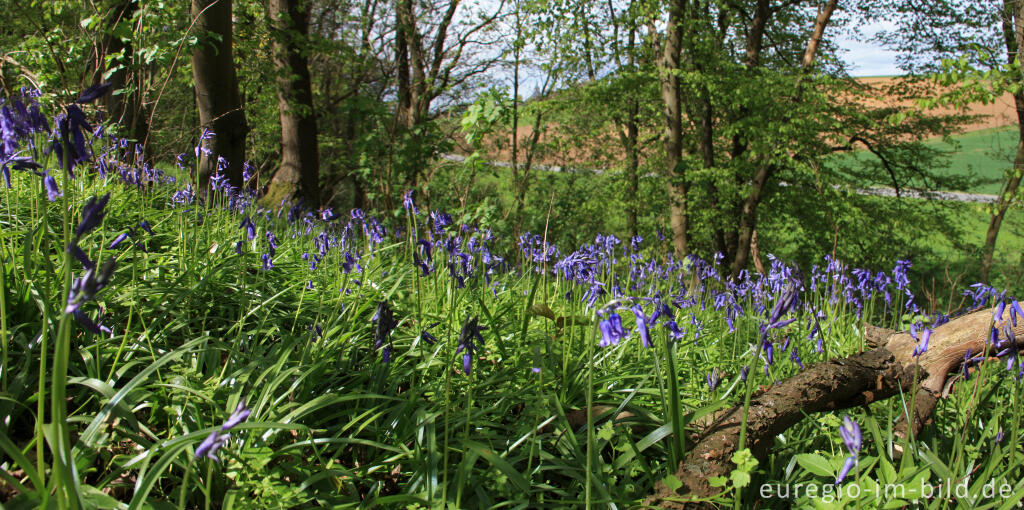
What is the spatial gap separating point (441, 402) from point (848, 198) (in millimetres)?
10451

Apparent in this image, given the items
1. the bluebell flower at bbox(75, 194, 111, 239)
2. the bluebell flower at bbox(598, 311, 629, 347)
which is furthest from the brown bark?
the bluebell flower at bbox(75, 194, 111, 239)

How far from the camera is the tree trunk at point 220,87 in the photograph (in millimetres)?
5934

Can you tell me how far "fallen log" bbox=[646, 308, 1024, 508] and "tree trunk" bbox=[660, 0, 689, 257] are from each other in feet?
24.2

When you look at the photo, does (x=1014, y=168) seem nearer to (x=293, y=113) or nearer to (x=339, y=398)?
(x=339, y=398)

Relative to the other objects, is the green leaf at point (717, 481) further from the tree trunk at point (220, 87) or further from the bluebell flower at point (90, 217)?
the tree trunk at point (220, 87)

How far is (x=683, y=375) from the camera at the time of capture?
3.06 metres

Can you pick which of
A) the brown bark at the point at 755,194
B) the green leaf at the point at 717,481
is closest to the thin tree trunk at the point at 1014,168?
the brown bark at the point at 755,194

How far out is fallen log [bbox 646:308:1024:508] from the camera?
1.84 m

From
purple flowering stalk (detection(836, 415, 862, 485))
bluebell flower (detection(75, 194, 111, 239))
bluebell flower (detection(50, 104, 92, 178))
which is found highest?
bluebell flower (detection(50, 104, 92, 178))

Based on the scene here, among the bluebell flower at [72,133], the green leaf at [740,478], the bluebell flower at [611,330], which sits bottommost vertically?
the green leaf at [740,478]

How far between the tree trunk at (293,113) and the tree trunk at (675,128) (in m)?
6.08

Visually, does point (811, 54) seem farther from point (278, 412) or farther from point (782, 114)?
point (278, 412)

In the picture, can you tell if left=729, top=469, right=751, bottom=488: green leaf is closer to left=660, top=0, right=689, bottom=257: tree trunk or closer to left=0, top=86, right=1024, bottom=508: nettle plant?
left=0, top=86, right=1024, bottom=508: nettle plant

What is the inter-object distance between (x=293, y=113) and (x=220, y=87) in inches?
90.4
